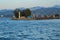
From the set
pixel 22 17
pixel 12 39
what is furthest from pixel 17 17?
pixel 12 39

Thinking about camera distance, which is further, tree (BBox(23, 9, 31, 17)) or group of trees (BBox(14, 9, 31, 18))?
group of trees (BBox(14, 9, 31, 18))

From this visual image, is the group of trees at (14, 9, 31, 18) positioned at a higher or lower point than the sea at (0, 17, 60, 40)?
lower

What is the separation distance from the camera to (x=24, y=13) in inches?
3991

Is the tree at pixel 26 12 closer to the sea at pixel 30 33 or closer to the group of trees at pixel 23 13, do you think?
the group of trees at pixel 23 13

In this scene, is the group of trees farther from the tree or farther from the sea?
the sea

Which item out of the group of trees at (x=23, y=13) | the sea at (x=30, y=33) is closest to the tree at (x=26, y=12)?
the group of trees at (x=23, y=13)

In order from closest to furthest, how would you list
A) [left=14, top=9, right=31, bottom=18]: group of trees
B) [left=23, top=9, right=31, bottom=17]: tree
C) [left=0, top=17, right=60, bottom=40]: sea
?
[left=0, top=17, right=60, bottom=40]: sea < [left=23, top=9, right=31, bottom=17]: tree < [left=14, top=9, right=31, bottom=18]: group of trees

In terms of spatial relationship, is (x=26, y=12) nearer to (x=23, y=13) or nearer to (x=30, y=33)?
(x=23, y=13)

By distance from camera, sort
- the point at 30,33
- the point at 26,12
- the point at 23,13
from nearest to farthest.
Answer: the point at 30,33 < the point at 26,12 < the point at 23,13

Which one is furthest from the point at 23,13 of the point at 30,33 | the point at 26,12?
the point at 30,33

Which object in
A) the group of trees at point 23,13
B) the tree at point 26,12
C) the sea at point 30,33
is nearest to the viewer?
the sea at point 30,33

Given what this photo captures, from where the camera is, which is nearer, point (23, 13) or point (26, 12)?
point (26, 12)

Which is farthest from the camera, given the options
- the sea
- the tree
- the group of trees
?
the group of trees

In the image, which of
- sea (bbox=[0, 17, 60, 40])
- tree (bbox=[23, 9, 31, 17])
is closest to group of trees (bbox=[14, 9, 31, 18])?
tree (bbox=[23, 9, 31, 17])
